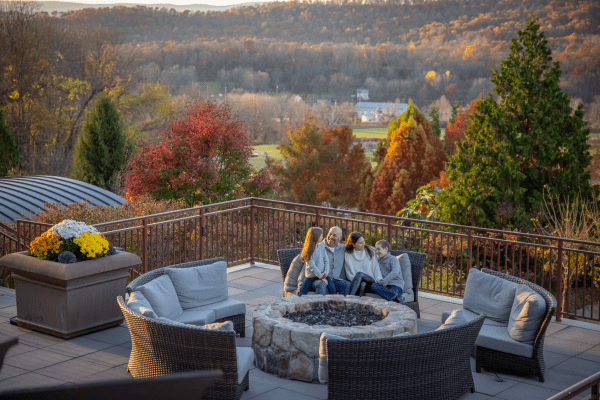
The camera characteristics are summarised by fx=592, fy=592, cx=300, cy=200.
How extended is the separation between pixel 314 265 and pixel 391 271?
3.19ft

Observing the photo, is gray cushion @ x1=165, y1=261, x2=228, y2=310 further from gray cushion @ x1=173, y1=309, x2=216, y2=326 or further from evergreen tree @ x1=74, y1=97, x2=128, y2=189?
evergreen tree @ x1=74, y1=97, x2=128, y2=189

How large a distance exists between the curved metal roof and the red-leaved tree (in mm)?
1279

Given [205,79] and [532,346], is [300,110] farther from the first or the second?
[532,346]

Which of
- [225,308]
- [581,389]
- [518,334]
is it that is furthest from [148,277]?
[581,389]

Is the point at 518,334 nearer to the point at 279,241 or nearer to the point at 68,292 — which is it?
the point at 68,292

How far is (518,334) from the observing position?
18.8ft

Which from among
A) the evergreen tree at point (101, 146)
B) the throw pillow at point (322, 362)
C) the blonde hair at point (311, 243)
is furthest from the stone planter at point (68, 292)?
the evergreen tree at point (101, 146)

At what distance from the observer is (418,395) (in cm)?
497

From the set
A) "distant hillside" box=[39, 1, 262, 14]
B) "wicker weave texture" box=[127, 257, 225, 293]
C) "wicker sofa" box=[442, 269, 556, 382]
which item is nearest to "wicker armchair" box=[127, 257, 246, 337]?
"wicker weave texture" box=[127, 257, 225, 293]

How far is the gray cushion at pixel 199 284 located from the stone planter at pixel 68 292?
2.49 feet

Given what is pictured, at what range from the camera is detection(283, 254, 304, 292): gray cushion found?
742 cm

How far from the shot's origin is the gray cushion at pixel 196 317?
20.6ft

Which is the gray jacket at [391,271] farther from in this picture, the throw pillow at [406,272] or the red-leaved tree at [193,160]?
the red-leaved tree at [193,160]

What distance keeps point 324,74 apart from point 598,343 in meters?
74.1
